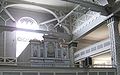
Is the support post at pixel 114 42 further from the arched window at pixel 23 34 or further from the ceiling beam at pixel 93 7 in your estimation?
the arched window at pixel 23 34

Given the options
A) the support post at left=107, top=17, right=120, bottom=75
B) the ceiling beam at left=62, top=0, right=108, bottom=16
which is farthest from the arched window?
the support post at left=107, top=17, right=120, bottom=75

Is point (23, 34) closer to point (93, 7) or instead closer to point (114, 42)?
point (93, 7)

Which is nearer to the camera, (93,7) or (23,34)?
(93,7)

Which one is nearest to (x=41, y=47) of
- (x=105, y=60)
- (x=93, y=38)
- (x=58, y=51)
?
(x=58, y=51)

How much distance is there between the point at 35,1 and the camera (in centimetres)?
1864

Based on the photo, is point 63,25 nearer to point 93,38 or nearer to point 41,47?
point 93,38

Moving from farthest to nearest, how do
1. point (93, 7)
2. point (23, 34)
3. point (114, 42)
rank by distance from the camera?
point (23, 34), point (93, 7), point (114, 42)

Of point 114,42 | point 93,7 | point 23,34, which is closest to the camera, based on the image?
point 114,42

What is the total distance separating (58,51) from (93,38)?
7013mm

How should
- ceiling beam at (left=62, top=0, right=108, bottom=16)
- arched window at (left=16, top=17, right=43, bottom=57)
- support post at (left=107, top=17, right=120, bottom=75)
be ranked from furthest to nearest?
arched window at (left=16, top=17, right=43, bottom=57) < ceiling beam at (left=62, top=0, right=108, bottom=16) < support post at (left=107, top=17, right=120, bottom=75)

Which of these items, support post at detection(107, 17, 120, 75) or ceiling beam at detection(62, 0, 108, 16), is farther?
ceiling beam at detection(62, 0, 108, 16)

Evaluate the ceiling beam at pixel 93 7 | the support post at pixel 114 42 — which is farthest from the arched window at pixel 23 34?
the support post at pixel 114 42

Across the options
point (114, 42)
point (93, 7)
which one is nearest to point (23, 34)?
point (93, 7)

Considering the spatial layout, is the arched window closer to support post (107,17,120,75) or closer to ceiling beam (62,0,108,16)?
ceiling beam (62,0,108,16)
